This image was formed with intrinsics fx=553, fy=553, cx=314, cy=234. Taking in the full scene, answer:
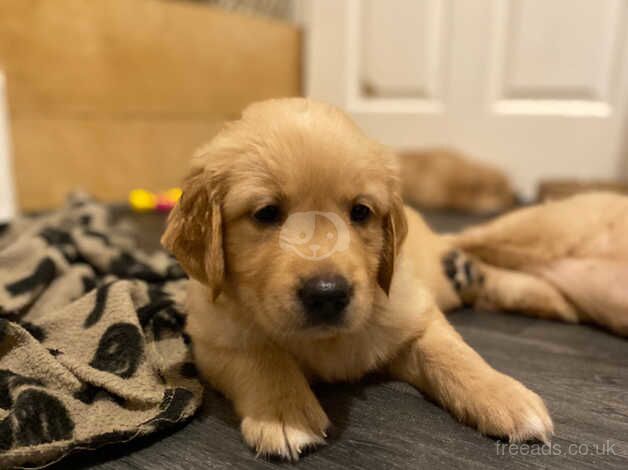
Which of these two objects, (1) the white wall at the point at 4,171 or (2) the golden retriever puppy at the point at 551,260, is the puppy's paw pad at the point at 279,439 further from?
(1) the white wall at the point at 4,171

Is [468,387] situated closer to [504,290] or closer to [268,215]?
[268,215]

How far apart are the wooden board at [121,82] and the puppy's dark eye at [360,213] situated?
255 centimetres

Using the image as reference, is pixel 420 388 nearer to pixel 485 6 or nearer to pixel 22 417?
pixel 22 417

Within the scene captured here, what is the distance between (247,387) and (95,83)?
2757 mm

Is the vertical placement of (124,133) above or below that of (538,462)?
above

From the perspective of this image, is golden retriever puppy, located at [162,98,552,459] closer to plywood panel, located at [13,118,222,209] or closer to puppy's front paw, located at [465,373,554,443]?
puppy's front paw, located at [465,373,554,443]

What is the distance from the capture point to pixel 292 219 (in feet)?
3.59

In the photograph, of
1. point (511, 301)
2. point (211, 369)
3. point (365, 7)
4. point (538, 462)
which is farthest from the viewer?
point (365, 7)

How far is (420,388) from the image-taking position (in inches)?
49.3

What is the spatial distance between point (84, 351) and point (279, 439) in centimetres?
55

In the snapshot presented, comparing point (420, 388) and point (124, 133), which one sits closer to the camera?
point (420, 388)

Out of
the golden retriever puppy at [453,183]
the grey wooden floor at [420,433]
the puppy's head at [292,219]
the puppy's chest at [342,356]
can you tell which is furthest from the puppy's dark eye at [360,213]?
the golden retriever puppy at [453,183]

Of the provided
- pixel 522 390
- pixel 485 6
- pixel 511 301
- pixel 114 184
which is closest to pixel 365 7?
pixel 485 6

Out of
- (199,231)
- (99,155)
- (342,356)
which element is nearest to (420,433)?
(342,356)
